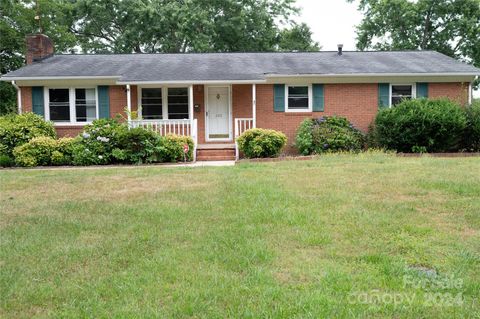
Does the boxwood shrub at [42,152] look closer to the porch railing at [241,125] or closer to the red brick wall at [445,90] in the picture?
the porch railing at [241,125]

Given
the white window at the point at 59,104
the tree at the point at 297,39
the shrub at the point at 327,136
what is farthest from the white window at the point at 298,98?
the tree at the point at 297,39

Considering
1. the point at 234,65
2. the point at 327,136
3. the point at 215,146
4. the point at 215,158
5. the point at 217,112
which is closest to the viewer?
the point at 327,136

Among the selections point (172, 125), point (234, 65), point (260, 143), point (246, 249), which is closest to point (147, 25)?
point (234, 65)

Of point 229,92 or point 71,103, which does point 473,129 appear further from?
point 71,103

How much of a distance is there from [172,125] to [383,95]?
301 inches

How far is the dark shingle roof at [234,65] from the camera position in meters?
15.6

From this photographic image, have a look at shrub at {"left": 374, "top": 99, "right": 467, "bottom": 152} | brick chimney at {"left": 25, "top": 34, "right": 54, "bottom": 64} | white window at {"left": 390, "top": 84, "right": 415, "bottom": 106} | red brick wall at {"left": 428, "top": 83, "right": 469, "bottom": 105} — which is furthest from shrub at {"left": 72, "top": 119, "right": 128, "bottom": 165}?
red brick wall at {"left": 428, "top": 83, "right": 469, "bottom": 105}

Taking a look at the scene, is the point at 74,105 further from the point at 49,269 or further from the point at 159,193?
the point at 49,269

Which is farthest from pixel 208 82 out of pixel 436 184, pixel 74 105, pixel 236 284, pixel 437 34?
pixel 437 34

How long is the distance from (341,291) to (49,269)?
104 inches

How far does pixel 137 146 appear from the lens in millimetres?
13398

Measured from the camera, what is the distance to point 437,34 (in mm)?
28906

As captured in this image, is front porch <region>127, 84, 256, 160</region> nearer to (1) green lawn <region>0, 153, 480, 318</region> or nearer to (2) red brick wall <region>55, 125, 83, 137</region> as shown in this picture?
(2) red brick wall <region>55, 125, 83, 137</region>

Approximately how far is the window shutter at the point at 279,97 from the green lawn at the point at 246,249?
26.1 feet
